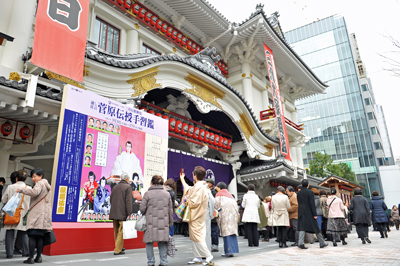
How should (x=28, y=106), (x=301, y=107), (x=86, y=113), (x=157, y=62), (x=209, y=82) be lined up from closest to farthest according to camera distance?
(x=28, y=106) < (x=86, y=113) < (x=157, y=62) < (x=209, y=82) < (x=301, y=107)

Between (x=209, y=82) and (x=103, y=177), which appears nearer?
(x=103, y=177)

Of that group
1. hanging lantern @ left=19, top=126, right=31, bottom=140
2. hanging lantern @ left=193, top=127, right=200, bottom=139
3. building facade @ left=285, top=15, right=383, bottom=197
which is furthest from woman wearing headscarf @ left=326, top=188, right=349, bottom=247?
building facade @ left=285, top=15, right=383, bottom=197

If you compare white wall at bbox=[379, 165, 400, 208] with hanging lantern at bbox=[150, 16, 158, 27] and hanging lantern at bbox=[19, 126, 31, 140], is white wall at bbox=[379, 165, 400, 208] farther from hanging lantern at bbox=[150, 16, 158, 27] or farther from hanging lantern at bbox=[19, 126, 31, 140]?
hanging lantern at bbox=[19, 126, 31, 140]

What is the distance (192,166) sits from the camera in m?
11.5

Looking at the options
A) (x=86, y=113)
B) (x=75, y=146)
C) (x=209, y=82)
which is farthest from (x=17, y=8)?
(x=209, y=82)

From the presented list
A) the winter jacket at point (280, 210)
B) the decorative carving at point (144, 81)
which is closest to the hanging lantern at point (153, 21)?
the decorative carving at point (144, 81)

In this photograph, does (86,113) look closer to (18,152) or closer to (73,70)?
(73,70)

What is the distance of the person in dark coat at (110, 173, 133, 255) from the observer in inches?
221

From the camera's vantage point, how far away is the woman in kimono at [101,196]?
6363 millimetres

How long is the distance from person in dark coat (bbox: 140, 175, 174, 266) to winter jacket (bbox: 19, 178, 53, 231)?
1665 mm

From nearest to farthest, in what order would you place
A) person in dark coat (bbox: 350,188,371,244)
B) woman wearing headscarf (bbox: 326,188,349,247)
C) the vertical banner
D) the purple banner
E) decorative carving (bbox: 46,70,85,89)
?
decorative carving (bbox: 46,70,85,89) < woman wearing headscarf (bbox: 326,188,349,247) < person in dark coat (bbox: 350,188,371,244) < the purple banner < the vertical banner

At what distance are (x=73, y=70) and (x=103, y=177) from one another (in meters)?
2.80

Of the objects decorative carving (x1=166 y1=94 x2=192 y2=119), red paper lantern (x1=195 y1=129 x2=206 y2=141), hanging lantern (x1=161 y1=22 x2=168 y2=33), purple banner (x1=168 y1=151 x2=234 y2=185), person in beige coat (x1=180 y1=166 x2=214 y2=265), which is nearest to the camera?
person in beige coat (x1=180 y1=166 x2=214 y2=265)

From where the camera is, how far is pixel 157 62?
28.7ft
